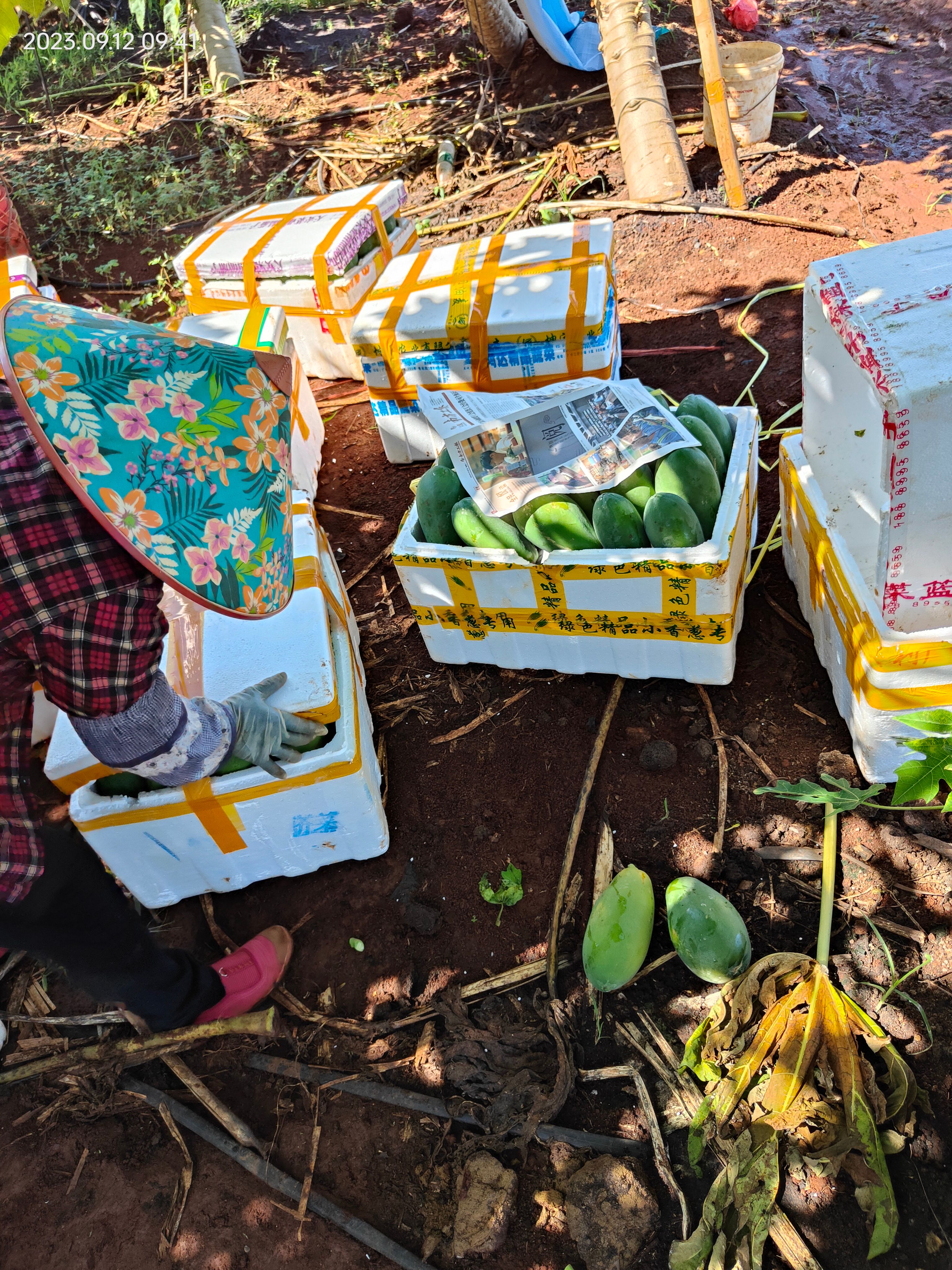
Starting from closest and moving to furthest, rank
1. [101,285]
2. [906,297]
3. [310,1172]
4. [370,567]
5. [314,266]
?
[906,297]
[310,1172]
[370,567]
[314,266]
[101,285]

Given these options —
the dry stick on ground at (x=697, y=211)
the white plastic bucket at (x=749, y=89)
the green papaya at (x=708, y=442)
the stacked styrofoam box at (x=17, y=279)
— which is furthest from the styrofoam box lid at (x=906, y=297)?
the stacked styrofoam box at (x=17, y=279)

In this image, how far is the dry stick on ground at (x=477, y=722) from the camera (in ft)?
9.98

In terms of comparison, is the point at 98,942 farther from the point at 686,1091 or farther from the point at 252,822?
the point at 686,1091

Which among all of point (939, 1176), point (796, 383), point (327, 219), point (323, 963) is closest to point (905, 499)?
point (939, 1176)

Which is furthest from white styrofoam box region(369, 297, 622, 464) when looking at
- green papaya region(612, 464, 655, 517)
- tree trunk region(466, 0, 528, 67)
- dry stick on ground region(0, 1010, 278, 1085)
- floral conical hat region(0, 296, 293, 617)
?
tree trunk region(466, 0, 528, 67)

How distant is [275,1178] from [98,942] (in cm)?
80

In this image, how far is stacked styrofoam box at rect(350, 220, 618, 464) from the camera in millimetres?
3525

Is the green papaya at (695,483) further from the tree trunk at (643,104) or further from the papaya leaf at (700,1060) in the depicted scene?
the tree trunk at (643,104)

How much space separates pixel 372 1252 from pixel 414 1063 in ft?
1.41

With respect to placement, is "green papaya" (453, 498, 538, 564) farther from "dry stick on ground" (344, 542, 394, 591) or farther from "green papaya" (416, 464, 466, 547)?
"dry stick on ground" (344, 542, 394, 591)

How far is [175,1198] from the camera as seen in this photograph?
2.21 meters

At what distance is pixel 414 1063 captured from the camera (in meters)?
2.28

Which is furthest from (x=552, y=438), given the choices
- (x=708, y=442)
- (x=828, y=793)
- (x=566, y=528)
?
(x=828, y=793)

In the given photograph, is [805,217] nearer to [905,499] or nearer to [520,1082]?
[905,499]
